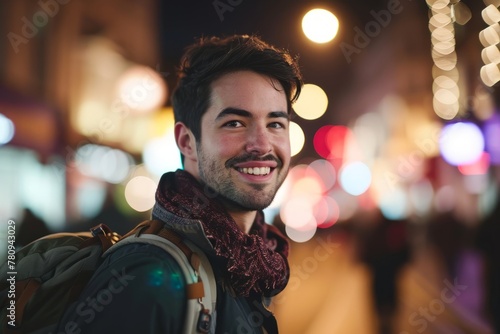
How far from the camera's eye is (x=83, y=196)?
58.6 ft

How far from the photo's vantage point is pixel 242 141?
2.72 m

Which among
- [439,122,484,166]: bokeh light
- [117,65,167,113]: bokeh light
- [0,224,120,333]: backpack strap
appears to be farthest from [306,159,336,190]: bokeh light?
[0,224,120,333]: backpack strap

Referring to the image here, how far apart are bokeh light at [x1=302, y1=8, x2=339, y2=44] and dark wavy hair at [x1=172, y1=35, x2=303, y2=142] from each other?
5700 mm

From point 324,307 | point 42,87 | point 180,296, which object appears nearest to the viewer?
point 180,296

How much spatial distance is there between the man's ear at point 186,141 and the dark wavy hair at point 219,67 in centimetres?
3

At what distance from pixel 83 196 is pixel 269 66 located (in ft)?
53.0

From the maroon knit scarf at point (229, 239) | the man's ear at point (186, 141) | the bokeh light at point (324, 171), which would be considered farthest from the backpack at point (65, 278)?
the bokeh light at point (324, 171)

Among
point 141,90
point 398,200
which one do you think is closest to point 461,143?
point 141,90

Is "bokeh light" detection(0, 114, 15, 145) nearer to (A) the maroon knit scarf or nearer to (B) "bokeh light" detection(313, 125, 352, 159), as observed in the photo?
(A) the maroon knit scarf

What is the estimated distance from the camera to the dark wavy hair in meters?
2.80

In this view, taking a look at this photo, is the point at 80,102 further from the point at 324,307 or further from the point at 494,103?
the point at 494,103

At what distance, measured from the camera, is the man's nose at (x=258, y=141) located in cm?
270

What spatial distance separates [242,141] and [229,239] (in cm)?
52

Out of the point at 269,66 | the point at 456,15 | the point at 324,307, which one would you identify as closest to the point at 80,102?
the point at 324,307
